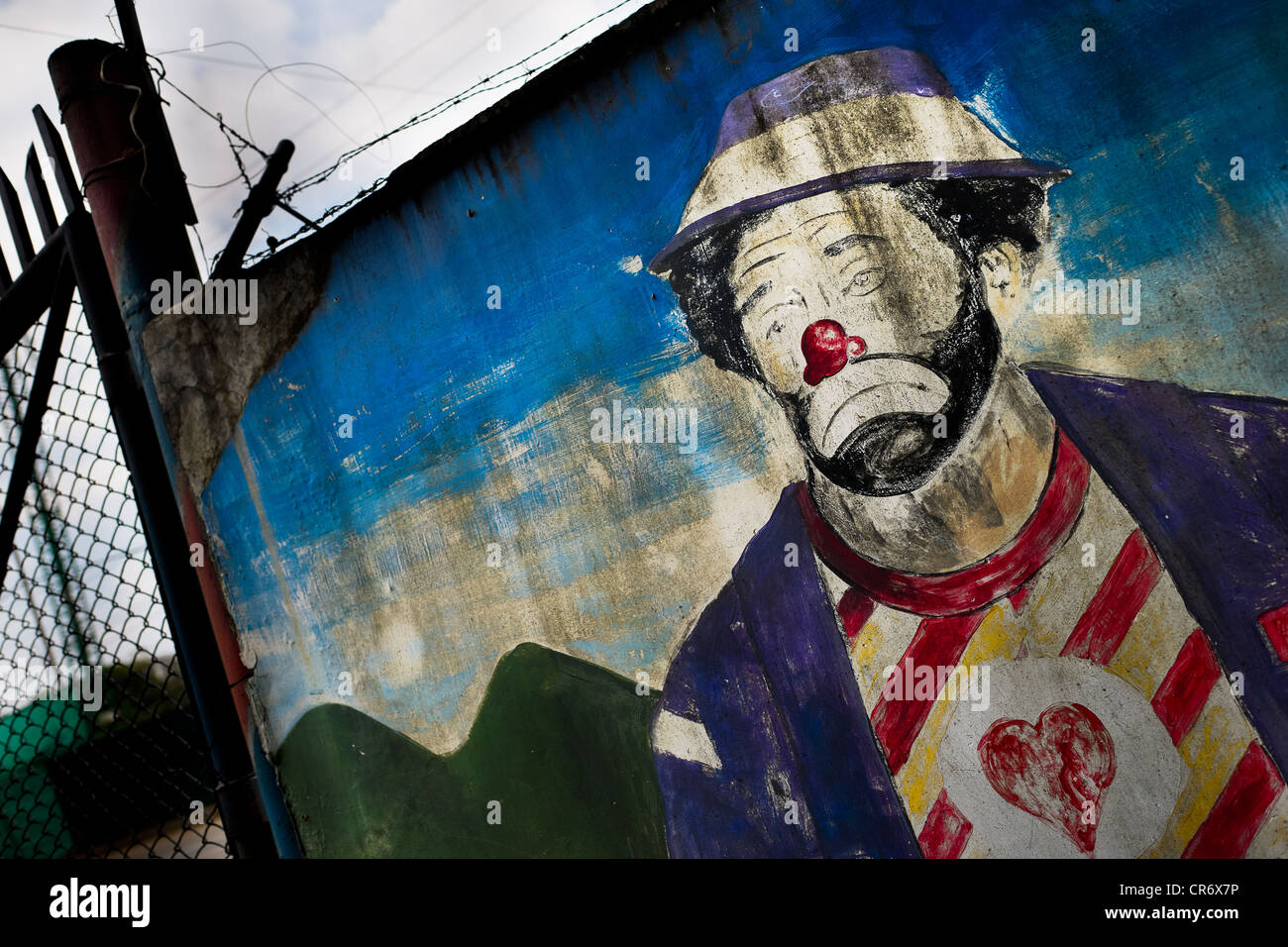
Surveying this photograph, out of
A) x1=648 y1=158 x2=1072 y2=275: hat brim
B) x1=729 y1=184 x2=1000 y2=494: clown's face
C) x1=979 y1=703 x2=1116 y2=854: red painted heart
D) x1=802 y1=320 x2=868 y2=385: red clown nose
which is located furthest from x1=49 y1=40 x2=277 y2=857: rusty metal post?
x1=979 y1=703 x2=1116 y2=854: red painted heart

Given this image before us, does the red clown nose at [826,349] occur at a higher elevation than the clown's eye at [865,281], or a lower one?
lower

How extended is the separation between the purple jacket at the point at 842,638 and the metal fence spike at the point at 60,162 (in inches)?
119

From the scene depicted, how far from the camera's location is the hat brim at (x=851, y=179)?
2.12 m

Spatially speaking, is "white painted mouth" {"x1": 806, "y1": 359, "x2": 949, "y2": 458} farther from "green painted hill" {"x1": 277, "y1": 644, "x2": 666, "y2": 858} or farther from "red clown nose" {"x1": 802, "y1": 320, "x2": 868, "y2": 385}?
"green painted hill" {"x1": 277, "y1": 644, "x2": 666, "y2": 858}

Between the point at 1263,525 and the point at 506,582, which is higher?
the point at 506,582

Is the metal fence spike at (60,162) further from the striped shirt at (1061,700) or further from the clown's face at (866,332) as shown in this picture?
the striped shirt at (1061,700)

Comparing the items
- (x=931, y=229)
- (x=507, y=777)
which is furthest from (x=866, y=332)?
(x=507, y=777)

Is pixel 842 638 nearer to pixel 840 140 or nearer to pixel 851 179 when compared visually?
pixel 851 179

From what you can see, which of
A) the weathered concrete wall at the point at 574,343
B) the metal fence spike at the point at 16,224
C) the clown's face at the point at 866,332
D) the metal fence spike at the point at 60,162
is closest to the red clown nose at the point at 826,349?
the clown's face at the point at 866,332

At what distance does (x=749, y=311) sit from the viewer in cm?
245

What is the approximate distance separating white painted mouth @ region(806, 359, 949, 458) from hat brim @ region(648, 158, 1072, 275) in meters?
0.49

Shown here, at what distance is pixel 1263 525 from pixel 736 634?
51.8 inches
